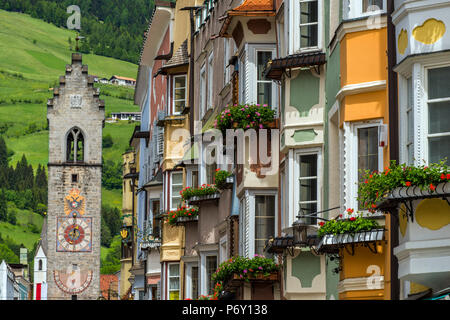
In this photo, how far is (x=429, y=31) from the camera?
1669 centimetres

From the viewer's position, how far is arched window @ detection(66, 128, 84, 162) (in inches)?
4476

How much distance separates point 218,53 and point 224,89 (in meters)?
2.89

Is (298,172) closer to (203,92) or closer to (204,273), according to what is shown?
(204,273)

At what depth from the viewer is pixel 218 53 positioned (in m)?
36.2

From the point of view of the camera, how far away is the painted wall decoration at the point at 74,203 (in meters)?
110

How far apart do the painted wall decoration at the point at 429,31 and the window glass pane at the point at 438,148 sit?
1351 mm

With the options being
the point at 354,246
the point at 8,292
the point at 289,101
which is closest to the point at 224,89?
the point at 289,101

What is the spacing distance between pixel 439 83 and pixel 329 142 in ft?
17.0

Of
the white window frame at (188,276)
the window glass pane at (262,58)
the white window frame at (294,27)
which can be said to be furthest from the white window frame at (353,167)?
the white window frame at (188,276)

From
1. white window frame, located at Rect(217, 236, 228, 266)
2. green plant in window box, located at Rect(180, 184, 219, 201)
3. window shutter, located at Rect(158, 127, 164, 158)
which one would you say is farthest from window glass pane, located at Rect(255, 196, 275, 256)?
window shutter, located at Rect(158, 127, 164, 158)

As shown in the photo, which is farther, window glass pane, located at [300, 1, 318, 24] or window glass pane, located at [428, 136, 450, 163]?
window glass pane, located at [300, 1, 318, 24]

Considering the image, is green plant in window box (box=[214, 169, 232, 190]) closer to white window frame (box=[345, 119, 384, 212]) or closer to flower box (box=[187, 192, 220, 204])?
flower box (box=[187, 192, 220, 204])

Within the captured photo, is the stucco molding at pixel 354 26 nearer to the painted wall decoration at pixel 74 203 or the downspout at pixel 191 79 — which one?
the downspout at pixel 191 79

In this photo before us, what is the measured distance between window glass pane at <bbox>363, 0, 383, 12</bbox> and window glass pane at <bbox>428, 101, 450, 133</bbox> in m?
3.20
